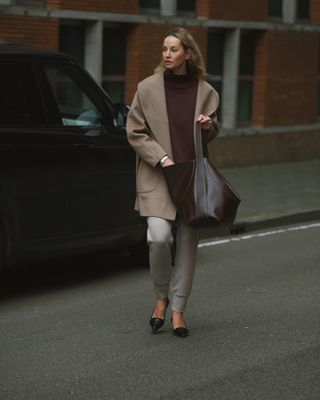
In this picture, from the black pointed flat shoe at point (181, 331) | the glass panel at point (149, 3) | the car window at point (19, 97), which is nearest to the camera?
the black pointed flat shoe at point (181, 331)

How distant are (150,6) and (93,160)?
9031mm

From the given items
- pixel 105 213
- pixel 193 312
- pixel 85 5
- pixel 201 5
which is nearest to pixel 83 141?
pixel 105 213

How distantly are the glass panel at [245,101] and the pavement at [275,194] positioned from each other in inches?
39.9

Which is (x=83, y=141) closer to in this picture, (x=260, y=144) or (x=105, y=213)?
(x=105, y=213)

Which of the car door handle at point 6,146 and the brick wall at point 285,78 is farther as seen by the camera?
the brick wall at point 285,78

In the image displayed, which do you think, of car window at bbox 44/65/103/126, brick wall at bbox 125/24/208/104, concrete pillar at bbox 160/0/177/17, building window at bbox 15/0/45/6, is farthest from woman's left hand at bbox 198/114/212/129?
concrete pillar at bbox 160/0/177/17

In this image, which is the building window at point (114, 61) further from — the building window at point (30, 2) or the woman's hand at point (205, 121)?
the woman's hand at point (205, 121)

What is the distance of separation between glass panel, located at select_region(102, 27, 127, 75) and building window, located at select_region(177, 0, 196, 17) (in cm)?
123

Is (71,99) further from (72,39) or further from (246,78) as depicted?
(246,78)

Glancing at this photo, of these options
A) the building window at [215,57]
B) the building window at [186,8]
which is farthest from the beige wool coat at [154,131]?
the building window at [215,57]

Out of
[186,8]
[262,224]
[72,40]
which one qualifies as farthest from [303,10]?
[262,224]

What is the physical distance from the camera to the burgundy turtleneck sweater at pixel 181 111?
23.4 ft

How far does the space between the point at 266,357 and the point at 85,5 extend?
10.0 metres

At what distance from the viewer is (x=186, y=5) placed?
18.3 meters
